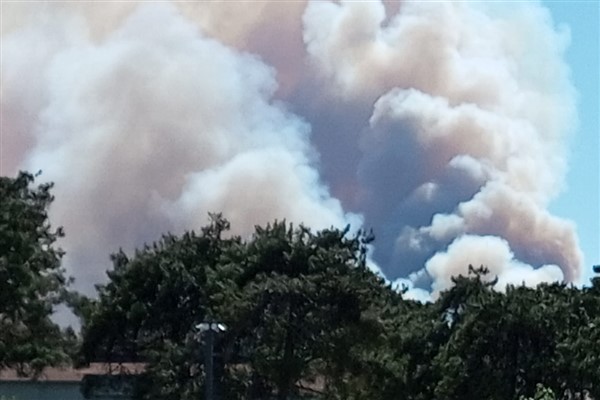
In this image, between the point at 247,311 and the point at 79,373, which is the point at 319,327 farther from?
the point at 79,373

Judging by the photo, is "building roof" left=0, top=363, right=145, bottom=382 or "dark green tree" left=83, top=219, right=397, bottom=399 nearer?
"dark green tree" left=83, top=219, right=397, bottom=399

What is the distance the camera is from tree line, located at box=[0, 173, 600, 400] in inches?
2141

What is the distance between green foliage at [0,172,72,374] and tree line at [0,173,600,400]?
0.06 meters

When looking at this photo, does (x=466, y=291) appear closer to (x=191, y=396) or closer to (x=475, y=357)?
(x=475, y=357)

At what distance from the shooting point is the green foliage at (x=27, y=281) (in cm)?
5697

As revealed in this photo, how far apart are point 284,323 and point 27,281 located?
10.9 meters

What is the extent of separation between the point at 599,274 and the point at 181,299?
1835 cm

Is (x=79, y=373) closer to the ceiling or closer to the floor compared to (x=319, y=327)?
closer to the ceiling

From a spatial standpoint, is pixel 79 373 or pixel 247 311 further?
pixel 79 373

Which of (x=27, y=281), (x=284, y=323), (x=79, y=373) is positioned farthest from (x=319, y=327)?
(x=79, y=373)

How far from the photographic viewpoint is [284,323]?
176ft

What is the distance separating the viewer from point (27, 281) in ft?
187

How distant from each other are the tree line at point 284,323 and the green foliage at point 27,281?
0.20 ft

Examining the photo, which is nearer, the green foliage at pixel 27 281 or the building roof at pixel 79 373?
the green foliage at pixel 27 281
